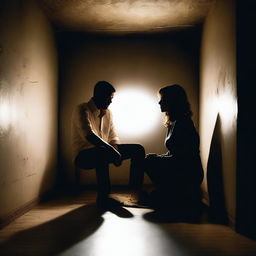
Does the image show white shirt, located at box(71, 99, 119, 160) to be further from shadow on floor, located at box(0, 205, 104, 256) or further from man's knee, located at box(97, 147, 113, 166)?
shadow on floor, located at box(0, 205, 104, 256)

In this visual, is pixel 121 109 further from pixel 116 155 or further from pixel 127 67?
pixel 116 155

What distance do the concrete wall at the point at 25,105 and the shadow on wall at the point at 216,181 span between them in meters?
1.85

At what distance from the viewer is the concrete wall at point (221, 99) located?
2492 mm

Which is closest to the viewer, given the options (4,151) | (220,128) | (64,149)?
(4,151)


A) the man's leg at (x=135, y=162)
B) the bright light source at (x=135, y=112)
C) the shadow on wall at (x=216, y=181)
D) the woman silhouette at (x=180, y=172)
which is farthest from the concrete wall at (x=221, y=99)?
the bright light source at (x=135, y=112)

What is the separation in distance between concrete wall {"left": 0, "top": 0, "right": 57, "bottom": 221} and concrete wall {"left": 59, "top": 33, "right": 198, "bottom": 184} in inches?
18.9

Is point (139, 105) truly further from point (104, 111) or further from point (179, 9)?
point (179, 9)

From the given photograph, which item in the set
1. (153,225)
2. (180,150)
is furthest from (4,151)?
(180,150)

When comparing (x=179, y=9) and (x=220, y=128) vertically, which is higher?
(x=179, y=9)

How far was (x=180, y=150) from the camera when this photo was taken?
3086 millimetres

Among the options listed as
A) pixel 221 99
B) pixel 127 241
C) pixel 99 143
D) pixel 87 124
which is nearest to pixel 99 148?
pixel 99 143

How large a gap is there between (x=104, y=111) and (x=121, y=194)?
3.84ft

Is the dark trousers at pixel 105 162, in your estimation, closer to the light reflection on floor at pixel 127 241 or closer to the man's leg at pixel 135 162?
the man's leg at pixel 135 162

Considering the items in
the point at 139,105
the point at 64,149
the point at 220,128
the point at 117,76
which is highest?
the point at 117,76
